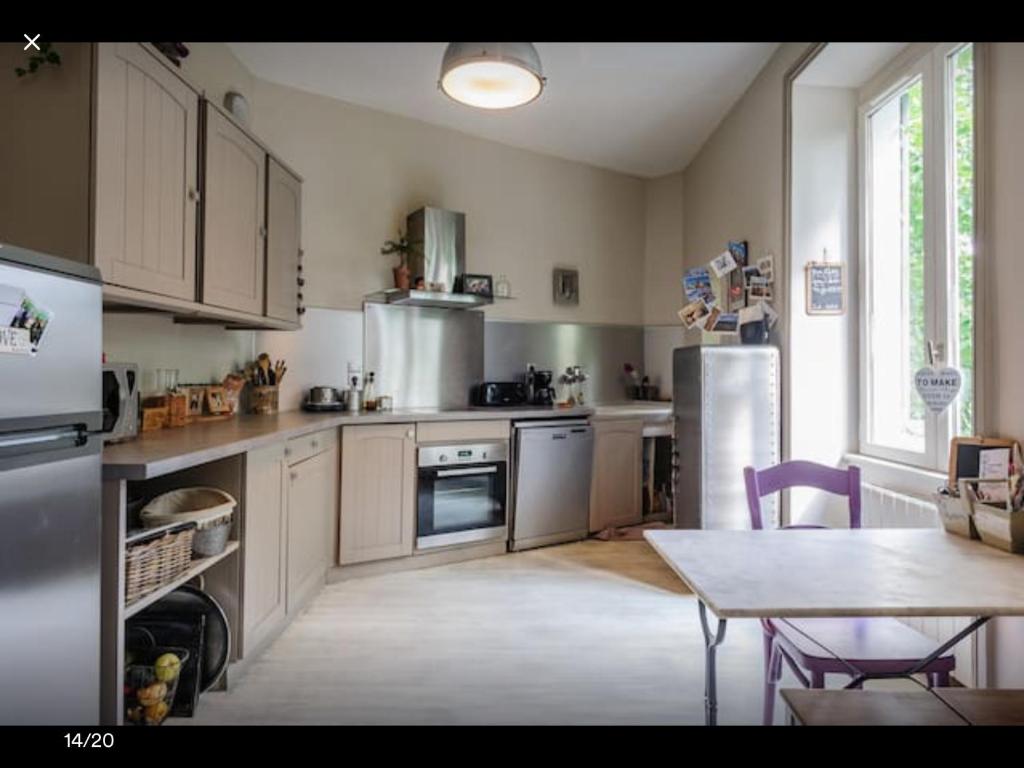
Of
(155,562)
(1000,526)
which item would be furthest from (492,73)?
(1000,526)

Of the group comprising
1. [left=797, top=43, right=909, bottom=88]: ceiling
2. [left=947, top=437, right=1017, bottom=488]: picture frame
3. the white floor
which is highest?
[left=797, top=43, right=909, bottom=88]: ceiling

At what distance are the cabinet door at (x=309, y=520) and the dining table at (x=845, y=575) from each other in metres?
1.66

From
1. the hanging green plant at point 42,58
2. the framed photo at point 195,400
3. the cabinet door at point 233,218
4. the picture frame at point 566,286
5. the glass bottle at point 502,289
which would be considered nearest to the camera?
the hanging green plant at point 42,58

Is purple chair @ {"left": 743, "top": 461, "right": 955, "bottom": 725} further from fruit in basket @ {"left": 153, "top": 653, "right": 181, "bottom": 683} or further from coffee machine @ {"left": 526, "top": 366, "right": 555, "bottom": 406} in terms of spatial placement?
coffee machine @ {"left": 526, "top": 366, "right": 555, "bottom": 406}

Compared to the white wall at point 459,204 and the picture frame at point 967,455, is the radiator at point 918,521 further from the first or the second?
the white wall at point 459,204

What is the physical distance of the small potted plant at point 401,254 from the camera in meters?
3.65

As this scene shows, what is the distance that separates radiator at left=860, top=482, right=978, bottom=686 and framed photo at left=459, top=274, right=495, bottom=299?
95.8 inches

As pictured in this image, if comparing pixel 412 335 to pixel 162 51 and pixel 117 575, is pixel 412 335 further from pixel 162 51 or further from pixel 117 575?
pixel 117 575

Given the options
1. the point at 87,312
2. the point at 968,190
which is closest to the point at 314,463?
the point at 87,312

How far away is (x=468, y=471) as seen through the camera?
338 centimetres

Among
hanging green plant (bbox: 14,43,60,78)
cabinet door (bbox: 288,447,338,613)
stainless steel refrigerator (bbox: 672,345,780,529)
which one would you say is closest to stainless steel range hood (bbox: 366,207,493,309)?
cabinet door (bbox: 288,447,338,613)

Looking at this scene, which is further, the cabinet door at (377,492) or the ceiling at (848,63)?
the cabinet door at (377,492)

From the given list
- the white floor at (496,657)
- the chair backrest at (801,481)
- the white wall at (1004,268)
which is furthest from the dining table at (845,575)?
the white floor at (496,657)

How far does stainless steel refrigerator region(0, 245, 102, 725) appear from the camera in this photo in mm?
1092
